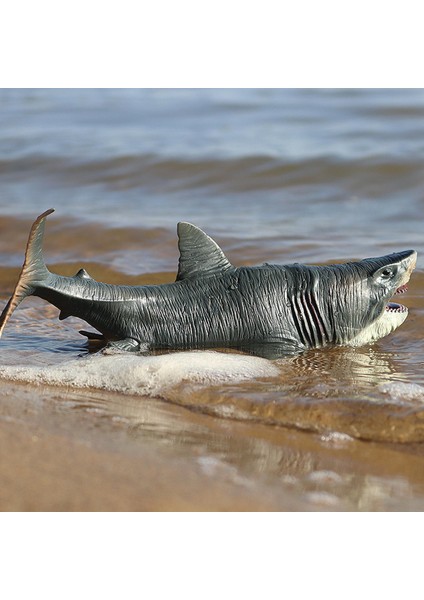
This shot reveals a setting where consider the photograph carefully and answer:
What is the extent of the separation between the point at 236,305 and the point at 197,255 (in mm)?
383

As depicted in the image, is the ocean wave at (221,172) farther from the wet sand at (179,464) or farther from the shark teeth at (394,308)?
the wet sand at (179,464)

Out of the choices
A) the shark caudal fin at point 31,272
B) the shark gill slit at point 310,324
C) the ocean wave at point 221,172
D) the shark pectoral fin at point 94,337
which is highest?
the ocean wave at point 221,172

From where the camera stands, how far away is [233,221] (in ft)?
31.8

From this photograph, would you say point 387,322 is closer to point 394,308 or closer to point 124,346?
point 394,308

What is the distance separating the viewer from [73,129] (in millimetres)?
14586

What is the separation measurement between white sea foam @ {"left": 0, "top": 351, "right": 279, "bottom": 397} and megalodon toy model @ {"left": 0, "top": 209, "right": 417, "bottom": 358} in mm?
156

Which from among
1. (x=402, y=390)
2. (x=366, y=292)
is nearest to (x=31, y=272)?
(x=366, y=292)

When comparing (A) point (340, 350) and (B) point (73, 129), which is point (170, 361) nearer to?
(A) point (340, 350)

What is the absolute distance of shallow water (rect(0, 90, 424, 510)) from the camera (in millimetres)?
4449

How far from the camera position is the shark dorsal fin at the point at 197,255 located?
5.29m

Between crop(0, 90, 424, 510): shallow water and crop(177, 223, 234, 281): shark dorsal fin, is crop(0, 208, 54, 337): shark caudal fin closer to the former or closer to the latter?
crop(0, 90, 424, 510): shallow water

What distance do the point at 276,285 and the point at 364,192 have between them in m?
5.43

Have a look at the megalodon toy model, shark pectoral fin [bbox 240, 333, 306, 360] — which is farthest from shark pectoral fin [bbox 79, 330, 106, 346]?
shark pectoral fin [bbox 240, 333, 306, 360]

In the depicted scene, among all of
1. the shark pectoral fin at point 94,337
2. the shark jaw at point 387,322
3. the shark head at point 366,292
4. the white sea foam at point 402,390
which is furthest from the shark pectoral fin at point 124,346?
the white sea foam at point 402,390
